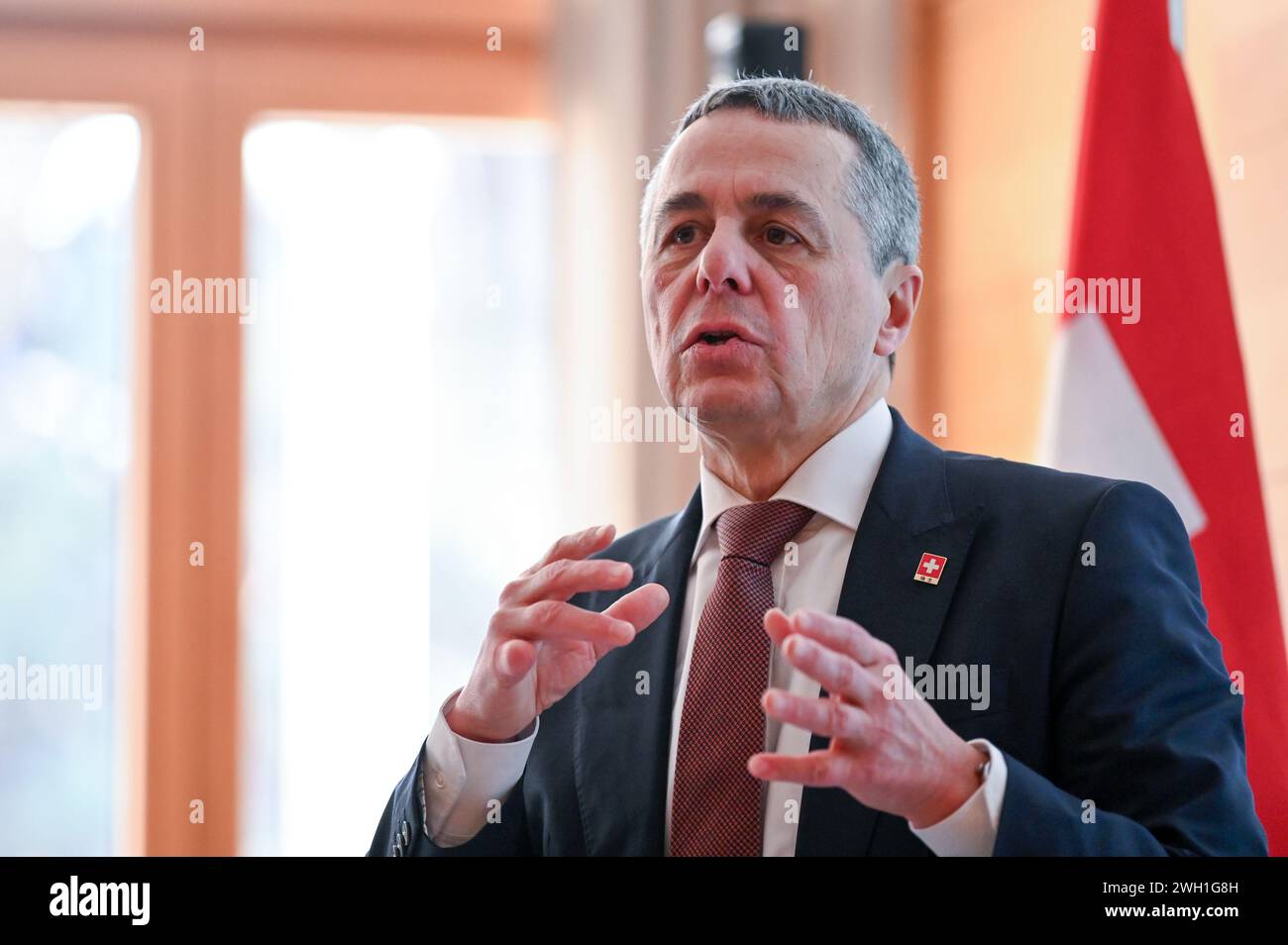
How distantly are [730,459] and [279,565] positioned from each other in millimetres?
1640

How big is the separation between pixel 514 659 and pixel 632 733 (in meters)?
0.21

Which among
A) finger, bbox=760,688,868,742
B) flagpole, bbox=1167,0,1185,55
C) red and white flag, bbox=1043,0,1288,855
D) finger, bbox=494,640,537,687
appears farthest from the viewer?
flagpole, bbox=1167,0,1185,55

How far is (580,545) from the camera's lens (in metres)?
1.20

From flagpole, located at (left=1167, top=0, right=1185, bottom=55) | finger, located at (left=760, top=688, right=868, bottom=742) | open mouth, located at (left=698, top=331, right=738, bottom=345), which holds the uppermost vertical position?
flagpole, located at (left=1167, top=0, right=1185, bottom=55)

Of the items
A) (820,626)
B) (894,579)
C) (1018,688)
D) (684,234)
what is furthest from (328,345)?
(820,626)

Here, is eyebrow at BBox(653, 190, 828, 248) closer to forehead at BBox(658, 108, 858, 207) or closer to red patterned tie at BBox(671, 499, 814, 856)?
forehead at BBox(658, 108, 858, 207)

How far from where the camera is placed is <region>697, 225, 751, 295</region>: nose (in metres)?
1.38

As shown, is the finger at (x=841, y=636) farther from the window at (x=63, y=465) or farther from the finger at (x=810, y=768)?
the window at (x=63, y=465)

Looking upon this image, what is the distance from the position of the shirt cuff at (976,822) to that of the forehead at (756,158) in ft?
2.20

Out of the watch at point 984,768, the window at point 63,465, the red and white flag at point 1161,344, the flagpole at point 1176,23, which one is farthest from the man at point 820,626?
the window at point 63,465

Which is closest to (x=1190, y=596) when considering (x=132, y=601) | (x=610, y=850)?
(x=610, y=850)

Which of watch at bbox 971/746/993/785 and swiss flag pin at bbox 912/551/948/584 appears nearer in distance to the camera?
watch at bbox 971/746/993/785

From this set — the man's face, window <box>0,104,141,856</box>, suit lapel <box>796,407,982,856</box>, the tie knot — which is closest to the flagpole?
the man's face
